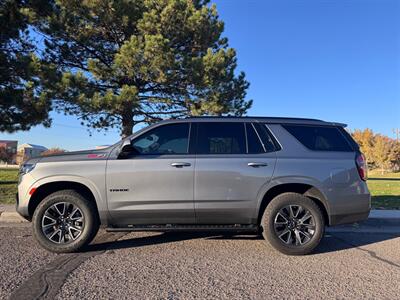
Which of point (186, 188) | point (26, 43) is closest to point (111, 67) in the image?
point (26, 43)

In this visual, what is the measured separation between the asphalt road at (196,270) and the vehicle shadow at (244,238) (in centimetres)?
2

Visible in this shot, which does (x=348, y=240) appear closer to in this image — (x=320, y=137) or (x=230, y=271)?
(x=320, y=137)

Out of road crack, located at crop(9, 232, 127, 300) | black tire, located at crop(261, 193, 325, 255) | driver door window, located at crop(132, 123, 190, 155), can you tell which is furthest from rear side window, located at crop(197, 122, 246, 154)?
road crack, located at crop(9, 232, 127, 300)

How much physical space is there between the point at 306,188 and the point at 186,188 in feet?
5.88

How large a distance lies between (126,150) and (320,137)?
2908mm

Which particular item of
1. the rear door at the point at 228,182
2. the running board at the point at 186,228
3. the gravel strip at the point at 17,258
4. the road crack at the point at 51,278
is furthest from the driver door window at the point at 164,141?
the gravel strip at the point at 17,258

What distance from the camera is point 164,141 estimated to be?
575 cm

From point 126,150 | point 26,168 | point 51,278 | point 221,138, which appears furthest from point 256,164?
point 26,168

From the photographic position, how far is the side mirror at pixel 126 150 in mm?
5488

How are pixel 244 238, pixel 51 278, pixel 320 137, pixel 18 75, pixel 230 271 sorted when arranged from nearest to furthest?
pixel 51 278 → pixel 230 271 → pixel 320 137 → pixel 244 238 → pixel 18 75

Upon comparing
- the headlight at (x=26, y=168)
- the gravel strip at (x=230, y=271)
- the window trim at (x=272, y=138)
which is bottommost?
the gravel strip at (x=230, y=271)

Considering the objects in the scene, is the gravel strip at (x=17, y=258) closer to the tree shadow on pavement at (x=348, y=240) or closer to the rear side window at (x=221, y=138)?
the rear side window at (x=221, y=138)

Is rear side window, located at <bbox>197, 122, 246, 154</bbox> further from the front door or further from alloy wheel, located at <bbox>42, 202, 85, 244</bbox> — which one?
alloy wheel, located at <bbox>42, 202, 85, 244</bbox>

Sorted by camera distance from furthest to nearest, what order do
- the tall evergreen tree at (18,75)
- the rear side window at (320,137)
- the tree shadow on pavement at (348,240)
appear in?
the tall evergreen tree at (18,75) < the tree shadow on pavement at (348,240) < the rear side window at (320,137)
